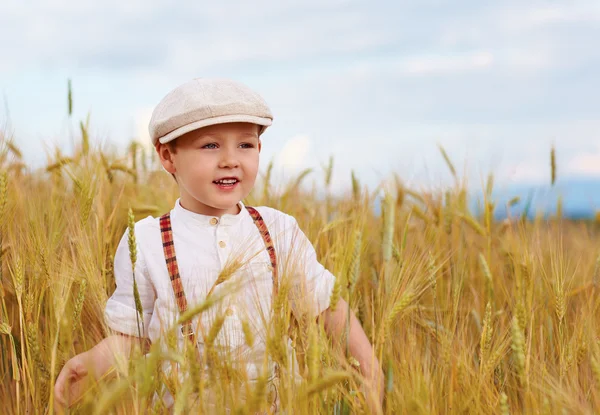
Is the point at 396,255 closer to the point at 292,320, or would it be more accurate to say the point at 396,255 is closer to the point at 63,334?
the point at 292,320

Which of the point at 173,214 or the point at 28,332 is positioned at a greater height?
the point at 173,214

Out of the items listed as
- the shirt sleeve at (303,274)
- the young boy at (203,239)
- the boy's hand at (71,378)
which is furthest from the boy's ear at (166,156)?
the boy's hand at (71,378)

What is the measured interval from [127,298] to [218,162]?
1.31 feet

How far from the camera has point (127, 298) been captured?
1547 mm

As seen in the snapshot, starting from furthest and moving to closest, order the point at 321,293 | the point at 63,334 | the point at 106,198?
the point at 106,198, the point at 321,293, the point at 63,334

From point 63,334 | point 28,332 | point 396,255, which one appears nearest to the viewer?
point 63,334

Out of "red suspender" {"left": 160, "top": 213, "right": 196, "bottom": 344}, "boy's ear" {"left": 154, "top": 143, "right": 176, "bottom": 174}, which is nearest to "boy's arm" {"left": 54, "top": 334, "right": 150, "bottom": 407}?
"red suspender" {"left": 160, "top": 213, "right": 196, "bottom": 344}

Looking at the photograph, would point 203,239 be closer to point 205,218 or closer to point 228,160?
point 205,218

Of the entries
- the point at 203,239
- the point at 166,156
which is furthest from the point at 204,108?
the point at 203,239

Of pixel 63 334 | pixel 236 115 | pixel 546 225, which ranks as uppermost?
pixel 236 115

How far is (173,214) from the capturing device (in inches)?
64.4

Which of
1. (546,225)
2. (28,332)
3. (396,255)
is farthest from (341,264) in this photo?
(546,225)

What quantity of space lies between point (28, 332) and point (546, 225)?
6.20ft

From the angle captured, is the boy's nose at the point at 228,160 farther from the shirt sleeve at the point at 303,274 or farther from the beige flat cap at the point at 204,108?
the shirt sleeve at the point at 303,274
